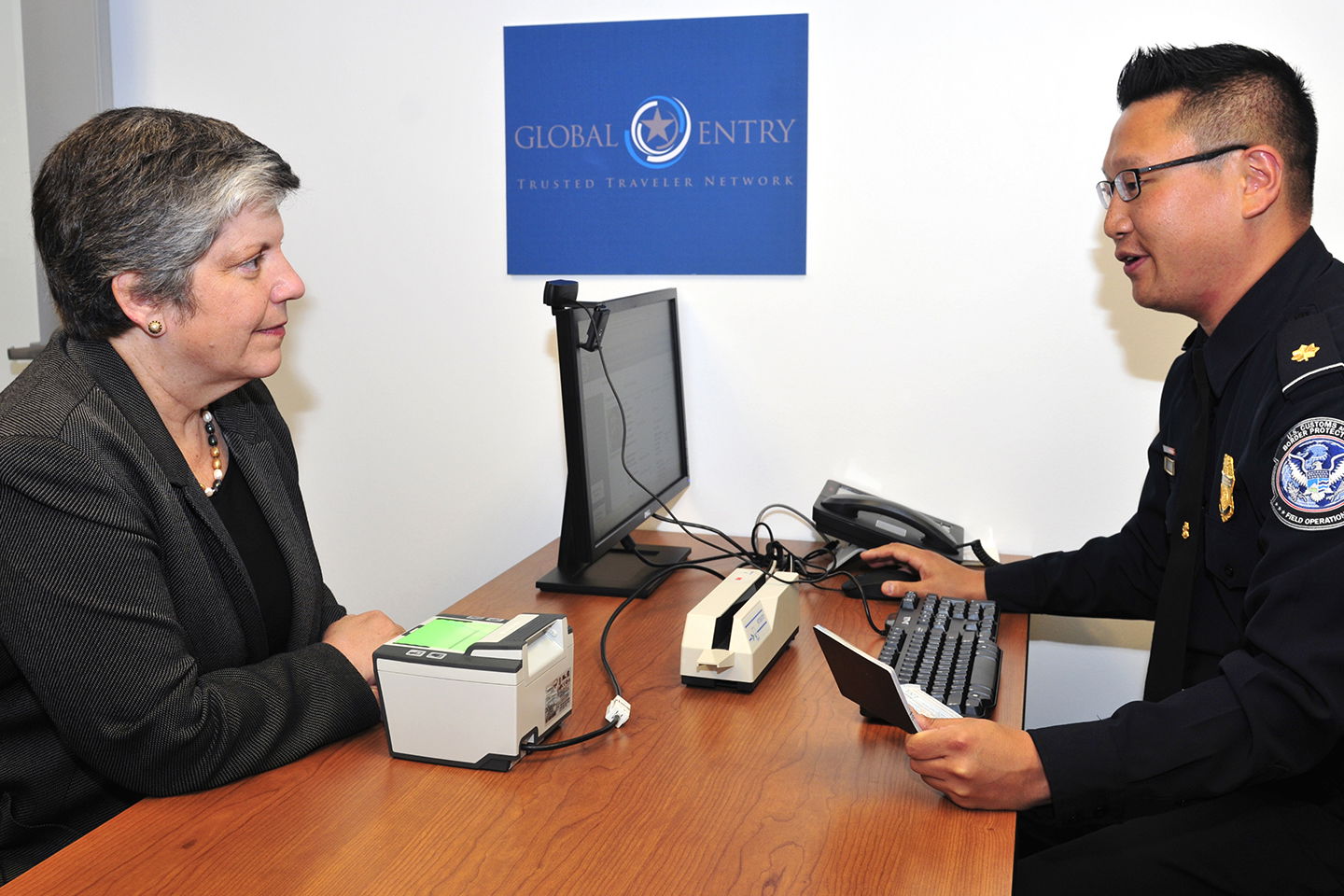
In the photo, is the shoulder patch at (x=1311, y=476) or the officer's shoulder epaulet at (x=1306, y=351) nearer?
the shoulder patch at (x=1311, y=476)

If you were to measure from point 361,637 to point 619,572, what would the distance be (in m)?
0.66

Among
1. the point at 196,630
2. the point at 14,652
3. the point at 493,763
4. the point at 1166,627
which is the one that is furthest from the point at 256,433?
the point at 1166,627

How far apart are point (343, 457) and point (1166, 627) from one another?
5.76 feet

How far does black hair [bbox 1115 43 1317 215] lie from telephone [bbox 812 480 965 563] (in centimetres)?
83

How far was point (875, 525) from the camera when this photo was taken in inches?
83.4

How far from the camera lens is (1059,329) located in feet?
7.20

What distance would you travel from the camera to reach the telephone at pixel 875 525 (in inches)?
83.0

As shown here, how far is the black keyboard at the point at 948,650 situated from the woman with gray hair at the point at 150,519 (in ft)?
2.32

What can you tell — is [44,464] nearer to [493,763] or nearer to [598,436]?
[493,763]

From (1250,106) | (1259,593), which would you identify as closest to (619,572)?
(1259,593)

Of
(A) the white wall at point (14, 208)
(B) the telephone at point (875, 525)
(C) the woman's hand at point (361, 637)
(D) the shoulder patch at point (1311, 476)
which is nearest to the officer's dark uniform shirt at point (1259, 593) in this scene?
(D) the shoulder patch at point (1311, 476)

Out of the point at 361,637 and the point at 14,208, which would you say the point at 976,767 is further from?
the point at 14,208

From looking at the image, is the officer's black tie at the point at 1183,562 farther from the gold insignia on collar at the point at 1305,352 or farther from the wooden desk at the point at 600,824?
the wooden desk at the point at 600,824

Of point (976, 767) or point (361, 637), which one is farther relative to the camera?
point (361, 637)
